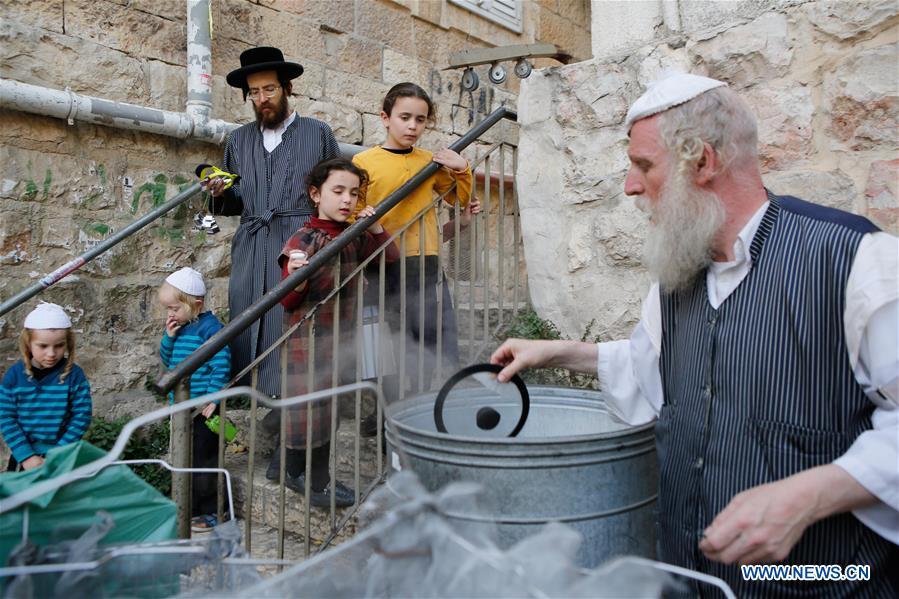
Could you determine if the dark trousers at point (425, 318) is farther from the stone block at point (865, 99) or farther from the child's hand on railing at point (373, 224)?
the stone block at point (865, 99)

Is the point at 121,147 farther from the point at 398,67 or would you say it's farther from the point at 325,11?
the point at 398,67

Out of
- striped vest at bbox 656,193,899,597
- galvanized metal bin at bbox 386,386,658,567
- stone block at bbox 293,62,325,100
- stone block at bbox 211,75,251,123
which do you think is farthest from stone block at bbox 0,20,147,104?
striped vest at bbox 656,193,899,597

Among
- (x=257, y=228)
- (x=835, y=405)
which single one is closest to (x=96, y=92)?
(x=257, y=228)

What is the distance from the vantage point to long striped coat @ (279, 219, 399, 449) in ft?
10.6

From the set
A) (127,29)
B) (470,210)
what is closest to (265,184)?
(470,210)

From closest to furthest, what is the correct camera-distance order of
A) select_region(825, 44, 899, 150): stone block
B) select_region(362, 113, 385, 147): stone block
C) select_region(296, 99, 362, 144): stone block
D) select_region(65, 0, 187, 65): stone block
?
select_region(825, 44, 899, 150): stone block, select_region(65, 0, 187, 65): stone block, select_region(296, 99, 362, 144): stone block, select_region(362, 113, 385, 147): stone block

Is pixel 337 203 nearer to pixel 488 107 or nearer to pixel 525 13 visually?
pixel 488 107

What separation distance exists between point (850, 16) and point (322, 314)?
7.66ft

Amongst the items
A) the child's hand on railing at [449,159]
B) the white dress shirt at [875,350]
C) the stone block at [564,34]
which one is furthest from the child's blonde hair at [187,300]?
the stone block at [564,34]

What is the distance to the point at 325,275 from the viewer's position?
3.26 metres

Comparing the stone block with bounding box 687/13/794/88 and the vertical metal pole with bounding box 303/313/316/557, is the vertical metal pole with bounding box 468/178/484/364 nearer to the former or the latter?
the vertical metal pole with bounding box 303/313/316/557

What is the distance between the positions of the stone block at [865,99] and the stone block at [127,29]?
3900 mm

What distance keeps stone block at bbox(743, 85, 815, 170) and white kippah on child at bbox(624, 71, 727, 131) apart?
1.19 metres

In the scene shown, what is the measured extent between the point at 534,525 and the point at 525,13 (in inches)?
262
